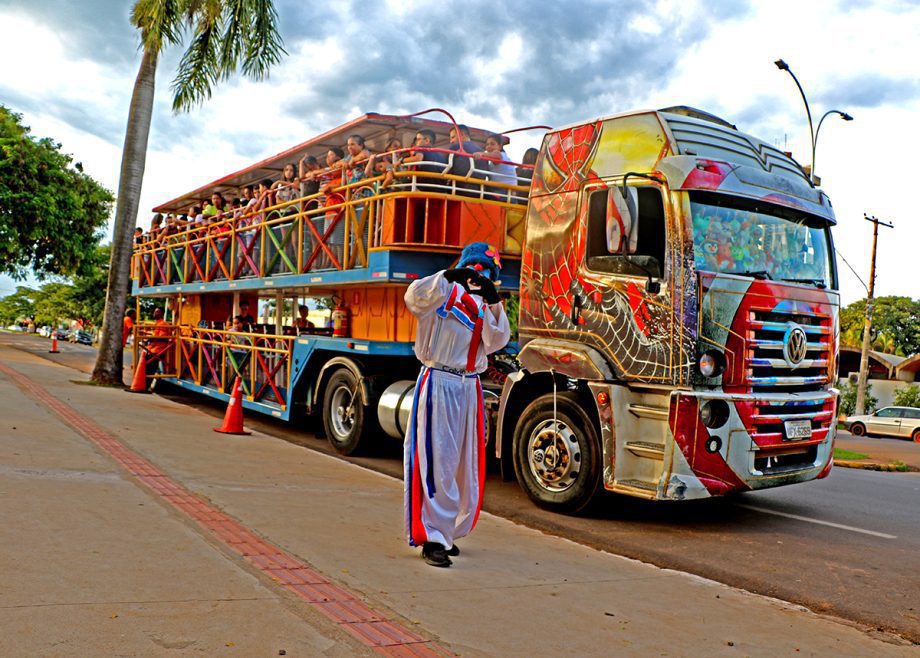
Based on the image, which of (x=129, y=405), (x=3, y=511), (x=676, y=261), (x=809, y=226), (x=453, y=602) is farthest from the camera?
(x=129, y=405)

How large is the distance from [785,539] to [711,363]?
163 cm

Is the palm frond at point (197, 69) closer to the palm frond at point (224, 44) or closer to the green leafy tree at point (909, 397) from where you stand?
the palm frond at point (224, 44)

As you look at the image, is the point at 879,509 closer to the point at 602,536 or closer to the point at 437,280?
the point at 602,536

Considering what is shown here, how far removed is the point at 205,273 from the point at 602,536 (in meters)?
10.1

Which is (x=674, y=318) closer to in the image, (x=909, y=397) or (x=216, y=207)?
(x=216, y=207)

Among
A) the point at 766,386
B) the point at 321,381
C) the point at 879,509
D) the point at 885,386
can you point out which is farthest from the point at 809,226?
the point at 885,386

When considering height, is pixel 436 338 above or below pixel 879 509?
above

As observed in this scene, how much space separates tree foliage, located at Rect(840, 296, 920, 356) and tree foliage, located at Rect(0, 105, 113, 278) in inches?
1689

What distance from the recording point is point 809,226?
7078mm

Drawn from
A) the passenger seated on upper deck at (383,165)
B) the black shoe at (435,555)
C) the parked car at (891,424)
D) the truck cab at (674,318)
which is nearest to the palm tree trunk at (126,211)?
the passenger seated on upper deck at (383,165)

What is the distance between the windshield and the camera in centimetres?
639

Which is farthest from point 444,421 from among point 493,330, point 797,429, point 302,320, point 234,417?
point 302,320

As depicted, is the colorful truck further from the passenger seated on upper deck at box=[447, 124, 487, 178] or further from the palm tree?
the palm tree

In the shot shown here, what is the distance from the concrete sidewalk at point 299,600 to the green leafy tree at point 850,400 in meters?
35.8
